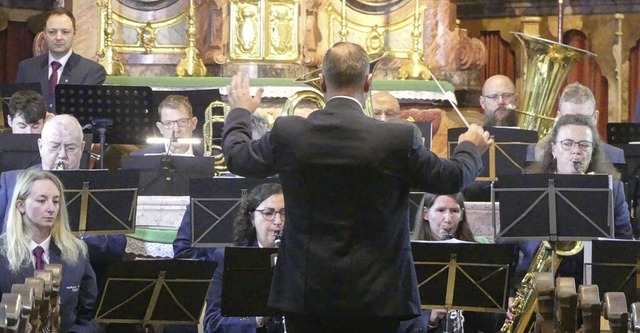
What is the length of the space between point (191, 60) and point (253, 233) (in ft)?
15.4

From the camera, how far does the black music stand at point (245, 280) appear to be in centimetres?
621

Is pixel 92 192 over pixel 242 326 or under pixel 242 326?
over

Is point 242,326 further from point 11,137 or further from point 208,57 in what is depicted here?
point 208,57

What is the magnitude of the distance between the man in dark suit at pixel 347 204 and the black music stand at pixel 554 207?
1.98m

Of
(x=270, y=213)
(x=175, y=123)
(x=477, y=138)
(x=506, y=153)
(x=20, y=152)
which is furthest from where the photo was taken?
(x=175, y=123)

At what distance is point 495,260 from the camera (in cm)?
640

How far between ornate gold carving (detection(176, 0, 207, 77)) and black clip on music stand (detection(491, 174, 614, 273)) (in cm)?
496

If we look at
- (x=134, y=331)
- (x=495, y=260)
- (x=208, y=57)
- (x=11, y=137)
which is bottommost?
(x=134, y=331)

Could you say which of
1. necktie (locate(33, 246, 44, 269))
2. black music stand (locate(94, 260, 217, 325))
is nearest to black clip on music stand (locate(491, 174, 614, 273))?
black music stand (locate(94, 260, 217, 325))

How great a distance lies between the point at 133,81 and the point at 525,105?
123 inches

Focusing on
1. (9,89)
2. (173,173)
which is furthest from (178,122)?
(9,89)

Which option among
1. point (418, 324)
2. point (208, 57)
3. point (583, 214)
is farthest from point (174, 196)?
point (208, 57)

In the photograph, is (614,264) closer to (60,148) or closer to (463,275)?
(463,275)

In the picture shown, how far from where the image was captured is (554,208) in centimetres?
684
